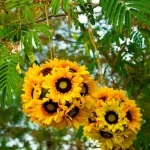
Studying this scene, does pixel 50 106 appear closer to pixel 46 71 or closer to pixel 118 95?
pixel 46 71

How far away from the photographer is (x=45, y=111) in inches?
48.0

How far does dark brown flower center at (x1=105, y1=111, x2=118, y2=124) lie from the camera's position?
1.40 meters

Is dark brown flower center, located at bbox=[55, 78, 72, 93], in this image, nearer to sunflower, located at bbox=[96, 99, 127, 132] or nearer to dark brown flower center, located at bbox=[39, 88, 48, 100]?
dark brown flower center, located at bbox=[39, 88, 48, 100]

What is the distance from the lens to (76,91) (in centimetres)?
120

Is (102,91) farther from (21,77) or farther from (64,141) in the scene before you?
(64,141)

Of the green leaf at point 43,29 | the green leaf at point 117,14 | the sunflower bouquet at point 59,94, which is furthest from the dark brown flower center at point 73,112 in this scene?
the green leaf at point 43,29

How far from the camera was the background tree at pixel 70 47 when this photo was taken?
139cm

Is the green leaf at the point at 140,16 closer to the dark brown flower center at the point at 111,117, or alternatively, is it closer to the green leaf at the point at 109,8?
the green leaf at the point at 109,8

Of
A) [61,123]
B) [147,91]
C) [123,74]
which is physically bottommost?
[61,123]

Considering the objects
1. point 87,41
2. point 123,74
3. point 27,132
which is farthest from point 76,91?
point 27,132

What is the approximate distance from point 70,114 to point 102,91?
0.25 meters

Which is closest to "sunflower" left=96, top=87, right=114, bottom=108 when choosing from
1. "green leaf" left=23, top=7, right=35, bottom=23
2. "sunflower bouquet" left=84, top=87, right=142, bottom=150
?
"sunflower bouquet" left=84, top=87, right=142, bottom=150

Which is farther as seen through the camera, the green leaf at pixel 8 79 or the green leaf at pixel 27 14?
the green leaf at pixel 27 14

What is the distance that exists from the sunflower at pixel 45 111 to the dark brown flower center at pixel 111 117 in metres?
0.23
